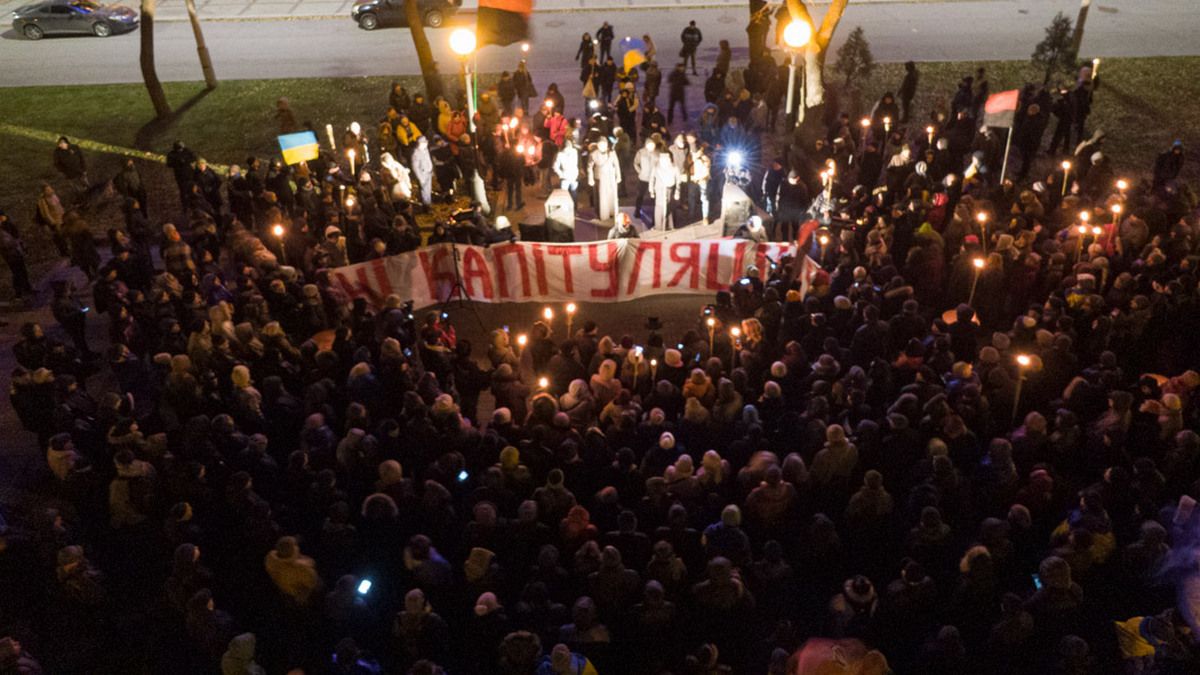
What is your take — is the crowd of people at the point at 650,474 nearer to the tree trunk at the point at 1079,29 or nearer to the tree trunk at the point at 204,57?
the tree trunk at the point at 204,57

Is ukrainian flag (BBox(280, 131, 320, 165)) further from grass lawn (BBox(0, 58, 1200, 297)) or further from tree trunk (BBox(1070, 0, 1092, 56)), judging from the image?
tree trunk (BBox(1070, 0, 1092, 56))

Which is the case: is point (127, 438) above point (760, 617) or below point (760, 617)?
above

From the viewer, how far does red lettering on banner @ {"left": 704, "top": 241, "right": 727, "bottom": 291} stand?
12.1 m

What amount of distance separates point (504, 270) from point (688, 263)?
2583 millimetres

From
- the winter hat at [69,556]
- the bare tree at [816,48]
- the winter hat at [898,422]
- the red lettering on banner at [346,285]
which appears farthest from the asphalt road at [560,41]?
the winter hat at [69,556]

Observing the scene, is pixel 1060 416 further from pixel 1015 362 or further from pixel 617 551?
pixel 617 551

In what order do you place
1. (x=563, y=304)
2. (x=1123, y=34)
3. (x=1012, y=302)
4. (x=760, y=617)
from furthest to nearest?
(x=1123, y=34), (x=563, y=304), (x=1012, y=302), (x=760, y=617)

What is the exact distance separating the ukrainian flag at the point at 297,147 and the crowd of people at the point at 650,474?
94.4 inches

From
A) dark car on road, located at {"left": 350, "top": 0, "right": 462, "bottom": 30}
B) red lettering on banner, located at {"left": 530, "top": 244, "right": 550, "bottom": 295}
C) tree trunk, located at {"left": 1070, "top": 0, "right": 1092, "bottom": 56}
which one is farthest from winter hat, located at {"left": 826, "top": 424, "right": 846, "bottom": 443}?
dark car on road, located at {"left": 350, "top": 0, "right": 462, "bottom": 30}

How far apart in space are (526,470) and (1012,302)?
273 inches

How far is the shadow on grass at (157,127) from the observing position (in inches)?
757

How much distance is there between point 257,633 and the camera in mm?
7750

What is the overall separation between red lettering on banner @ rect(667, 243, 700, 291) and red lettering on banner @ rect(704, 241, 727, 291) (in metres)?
0.14

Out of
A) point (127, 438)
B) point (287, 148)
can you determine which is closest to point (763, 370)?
point (127, 438)
